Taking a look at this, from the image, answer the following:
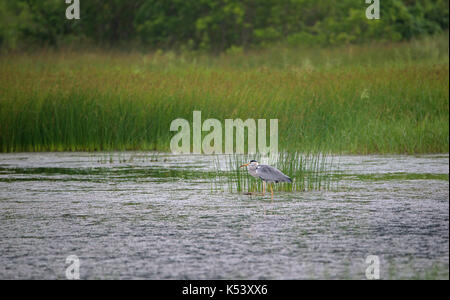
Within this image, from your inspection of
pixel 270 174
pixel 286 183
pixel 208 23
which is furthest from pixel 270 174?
pixel 208 23

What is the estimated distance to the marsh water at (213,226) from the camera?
424 cm

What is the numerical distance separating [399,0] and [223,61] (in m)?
8.49

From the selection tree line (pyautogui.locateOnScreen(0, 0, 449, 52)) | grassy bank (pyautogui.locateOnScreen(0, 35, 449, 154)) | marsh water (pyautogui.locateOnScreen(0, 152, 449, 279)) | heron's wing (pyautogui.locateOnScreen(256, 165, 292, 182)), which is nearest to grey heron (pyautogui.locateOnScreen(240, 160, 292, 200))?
heron's wing (pyautogui.locateOnScreen(256, 165, 292, 182))

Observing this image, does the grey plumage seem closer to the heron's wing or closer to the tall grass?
the heron's wing

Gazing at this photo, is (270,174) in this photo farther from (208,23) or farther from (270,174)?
(208,23)

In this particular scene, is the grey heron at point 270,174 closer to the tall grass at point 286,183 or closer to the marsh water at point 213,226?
the marsh water at point 213,226

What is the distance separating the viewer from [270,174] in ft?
21.0

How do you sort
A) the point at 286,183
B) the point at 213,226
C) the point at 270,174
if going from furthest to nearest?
1. the point at 286,183
2. the point at 270,174
3. the point at 213,226

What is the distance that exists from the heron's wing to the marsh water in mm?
208

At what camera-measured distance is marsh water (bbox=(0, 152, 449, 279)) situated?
4.24 metres

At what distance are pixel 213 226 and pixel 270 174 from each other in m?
1.24

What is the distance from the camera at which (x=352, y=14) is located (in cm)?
2542

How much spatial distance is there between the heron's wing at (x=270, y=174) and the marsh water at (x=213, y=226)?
0.21 m

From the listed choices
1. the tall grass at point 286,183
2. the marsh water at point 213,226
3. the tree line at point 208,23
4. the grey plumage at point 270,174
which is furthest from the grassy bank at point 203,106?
the tree line at point 208,23
